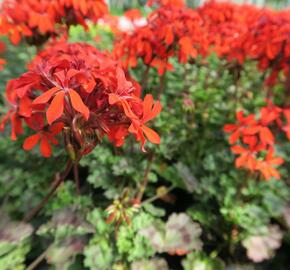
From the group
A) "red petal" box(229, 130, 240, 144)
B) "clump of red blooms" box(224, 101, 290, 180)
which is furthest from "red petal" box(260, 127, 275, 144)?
"red petal" box(229, 130, 240, 144)

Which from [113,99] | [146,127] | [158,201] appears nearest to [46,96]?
[113,99]

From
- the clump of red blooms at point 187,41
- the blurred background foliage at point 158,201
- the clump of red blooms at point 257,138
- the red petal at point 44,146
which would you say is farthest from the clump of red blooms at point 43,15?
the clump of red blooms at point 257,138

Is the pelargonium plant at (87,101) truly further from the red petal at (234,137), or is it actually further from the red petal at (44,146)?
the red petal at (234,137)

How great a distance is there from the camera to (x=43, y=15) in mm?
1882

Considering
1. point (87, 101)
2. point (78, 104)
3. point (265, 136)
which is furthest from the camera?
point (265, 136)

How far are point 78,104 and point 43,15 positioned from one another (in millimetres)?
1015

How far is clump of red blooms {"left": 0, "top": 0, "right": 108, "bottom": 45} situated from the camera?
6.15 feet

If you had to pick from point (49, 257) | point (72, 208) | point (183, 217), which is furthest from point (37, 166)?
point (183, 217)

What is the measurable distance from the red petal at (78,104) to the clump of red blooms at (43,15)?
36.2 inches

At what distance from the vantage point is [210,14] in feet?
8.49

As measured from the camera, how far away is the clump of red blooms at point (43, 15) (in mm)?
1873

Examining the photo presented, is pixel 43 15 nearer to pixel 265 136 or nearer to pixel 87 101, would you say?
pixel 87 101

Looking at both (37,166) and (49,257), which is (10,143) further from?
(49,257)

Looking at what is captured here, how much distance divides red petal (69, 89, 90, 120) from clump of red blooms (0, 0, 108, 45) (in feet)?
3.02
